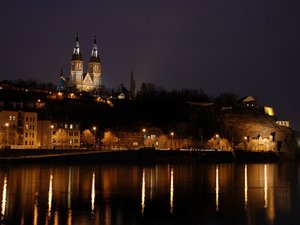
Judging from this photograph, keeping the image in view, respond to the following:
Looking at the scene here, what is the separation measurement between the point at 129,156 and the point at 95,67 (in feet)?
297

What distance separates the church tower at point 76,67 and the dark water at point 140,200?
4186 inches

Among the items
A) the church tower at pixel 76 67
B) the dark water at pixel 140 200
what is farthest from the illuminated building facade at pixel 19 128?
the church tower at pixel 76 67

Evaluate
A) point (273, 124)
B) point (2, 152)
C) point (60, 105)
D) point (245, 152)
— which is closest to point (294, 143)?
point (273, 124)

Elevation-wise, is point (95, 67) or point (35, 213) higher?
point (95, 67)

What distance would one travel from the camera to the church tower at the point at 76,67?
501 feet

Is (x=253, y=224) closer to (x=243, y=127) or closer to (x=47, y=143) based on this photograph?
(x=47, y=143)

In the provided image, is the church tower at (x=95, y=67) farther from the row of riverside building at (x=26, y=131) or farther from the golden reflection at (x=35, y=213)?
the golden reflection at (x=35, y=213)

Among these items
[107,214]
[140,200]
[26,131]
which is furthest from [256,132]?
[107,214]

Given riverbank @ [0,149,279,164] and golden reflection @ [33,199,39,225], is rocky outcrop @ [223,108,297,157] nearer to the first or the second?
riverbank @ [0,149,279,164]

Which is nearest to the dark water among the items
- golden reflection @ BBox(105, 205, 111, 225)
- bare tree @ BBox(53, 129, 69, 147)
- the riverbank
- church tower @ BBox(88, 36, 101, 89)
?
golden reflection @ BBox(105, 205, 111, 225)

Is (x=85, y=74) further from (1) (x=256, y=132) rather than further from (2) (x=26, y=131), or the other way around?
(2) (x=26, y=131)

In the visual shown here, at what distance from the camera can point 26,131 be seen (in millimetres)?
76438

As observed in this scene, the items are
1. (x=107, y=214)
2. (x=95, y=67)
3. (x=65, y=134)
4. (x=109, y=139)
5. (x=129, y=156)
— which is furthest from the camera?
(x=95, y=67)

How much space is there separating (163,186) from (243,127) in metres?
76.0
